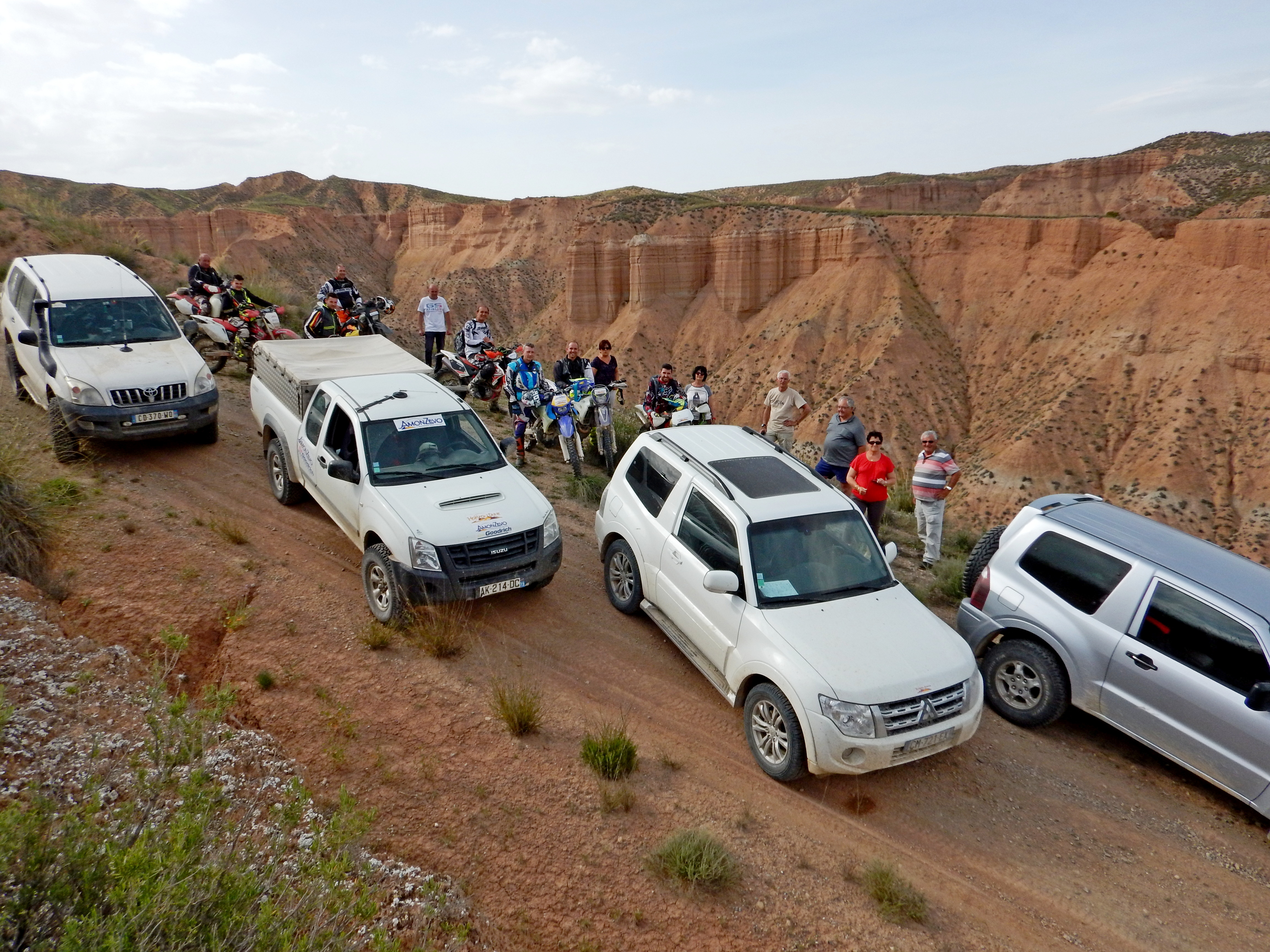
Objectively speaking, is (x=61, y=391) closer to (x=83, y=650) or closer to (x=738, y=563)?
(x=83, y=650)

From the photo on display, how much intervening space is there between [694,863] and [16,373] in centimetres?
1196

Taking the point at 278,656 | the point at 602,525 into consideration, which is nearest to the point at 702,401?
the point at 602,525

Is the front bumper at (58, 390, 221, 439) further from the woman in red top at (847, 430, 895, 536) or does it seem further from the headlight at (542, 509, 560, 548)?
the woman in red top at (847, 430, 895, 536)

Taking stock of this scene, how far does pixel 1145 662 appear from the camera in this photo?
5.59m

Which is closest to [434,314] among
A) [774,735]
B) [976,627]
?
[976,627]

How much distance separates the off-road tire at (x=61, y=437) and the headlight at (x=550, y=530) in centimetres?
608

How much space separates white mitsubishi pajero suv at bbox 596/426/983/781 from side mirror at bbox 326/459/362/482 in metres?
2.49

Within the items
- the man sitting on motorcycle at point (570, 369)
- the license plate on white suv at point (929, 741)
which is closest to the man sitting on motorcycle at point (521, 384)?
the man sitting on motorcycle at point (570, 369)

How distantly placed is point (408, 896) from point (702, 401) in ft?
26.7

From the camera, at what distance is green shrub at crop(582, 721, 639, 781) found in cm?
488

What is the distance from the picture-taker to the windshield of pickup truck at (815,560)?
5598 mm

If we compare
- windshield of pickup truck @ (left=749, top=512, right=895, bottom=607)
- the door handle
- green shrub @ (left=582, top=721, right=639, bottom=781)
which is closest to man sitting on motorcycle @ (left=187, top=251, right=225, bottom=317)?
windshield of pickup truck @ (left=749, top=512, right=895, bottom=607)

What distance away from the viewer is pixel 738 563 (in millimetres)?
5680

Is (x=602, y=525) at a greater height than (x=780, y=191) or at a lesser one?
lesser
